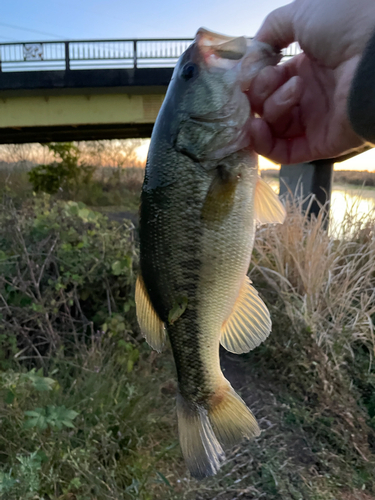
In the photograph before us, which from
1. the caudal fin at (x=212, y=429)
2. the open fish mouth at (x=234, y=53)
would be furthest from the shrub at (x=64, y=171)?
the caudal fin at (x=212, y=429)

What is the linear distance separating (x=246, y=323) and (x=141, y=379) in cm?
180

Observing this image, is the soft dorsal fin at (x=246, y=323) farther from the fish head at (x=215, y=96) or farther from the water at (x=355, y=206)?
the water at (x=355, y=206)

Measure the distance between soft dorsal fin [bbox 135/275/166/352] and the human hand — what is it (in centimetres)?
78

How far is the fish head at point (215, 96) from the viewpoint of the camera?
4.14 feet

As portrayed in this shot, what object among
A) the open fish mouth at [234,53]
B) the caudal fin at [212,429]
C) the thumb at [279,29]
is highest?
the thumb at [279,29]

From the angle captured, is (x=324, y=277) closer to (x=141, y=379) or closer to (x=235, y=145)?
(x=141, y=379)

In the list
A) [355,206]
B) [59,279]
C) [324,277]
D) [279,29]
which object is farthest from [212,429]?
[355,206]

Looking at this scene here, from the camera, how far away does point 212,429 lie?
4.61 ft

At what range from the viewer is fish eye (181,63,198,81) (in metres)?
1.28

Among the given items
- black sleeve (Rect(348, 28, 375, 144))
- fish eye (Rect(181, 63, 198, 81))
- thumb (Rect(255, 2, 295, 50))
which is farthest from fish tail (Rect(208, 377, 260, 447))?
thumb (Rect(255, 2, 295, 50))

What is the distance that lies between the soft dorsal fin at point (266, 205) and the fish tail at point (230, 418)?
0.76 m

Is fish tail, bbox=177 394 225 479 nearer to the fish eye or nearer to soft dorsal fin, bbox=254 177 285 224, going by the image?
soft dorsal fin, bbox=254 177 285 224

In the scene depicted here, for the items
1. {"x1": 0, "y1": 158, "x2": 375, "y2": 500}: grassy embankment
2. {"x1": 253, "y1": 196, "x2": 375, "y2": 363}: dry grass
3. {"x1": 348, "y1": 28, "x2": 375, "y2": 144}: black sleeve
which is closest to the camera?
{"x1": 348, "y1": 28, "x2": 375, "y2": 144}: black sleeve

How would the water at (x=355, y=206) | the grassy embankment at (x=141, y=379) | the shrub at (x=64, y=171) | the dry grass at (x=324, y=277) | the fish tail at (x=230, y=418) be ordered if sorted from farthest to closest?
1. the shrub at (x=64, y=171)
2. the water at (x=355, y=206)
3. the dry grass at (x=324, y=277)
4. the grassy embankment at (x=141, y=379)
5. the fish tail at (x=230, y=418)
